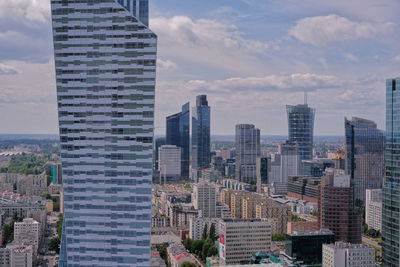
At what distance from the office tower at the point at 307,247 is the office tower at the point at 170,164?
3805cm

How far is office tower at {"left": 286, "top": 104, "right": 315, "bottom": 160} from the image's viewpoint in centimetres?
5962

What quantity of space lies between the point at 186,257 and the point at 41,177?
1007 inches

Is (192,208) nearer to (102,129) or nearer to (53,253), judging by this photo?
(53,253)

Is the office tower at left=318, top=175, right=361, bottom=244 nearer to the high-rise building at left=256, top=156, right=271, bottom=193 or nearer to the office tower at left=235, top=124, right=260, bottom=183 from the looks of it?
the high-rise building at left=256, top=156, right=271, bottom=193

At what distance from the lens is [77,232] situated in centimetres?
1586

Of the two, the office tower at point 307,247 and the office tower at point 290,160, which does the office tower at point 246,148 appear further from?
the office tower at point 307,247

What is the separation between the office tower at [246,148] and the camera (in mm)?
56875

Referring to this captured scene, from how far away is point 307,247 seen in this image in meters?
20.9

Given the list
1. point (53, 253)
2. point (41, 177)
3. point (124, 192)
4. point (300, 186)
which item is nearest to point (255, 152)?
point (300, 186)

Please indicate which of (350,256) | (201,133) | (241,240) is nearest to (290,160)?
(201,133)

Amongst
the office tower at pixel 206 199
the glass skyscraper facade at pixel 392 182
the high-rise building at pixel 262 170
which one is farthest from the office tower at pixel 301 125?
the glass skyscraper facade at pixel 392 182

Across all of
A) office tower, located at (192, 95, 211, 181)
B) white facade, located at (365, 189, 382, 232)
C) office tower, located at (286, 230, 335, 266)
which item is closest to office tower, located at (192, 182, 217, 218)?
white facade, located at (365, 189, 382, 232)

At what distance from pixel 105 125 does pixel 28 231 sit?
1420 centimetres

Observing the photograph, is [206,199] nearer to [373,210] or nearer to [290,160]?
[373,210]
